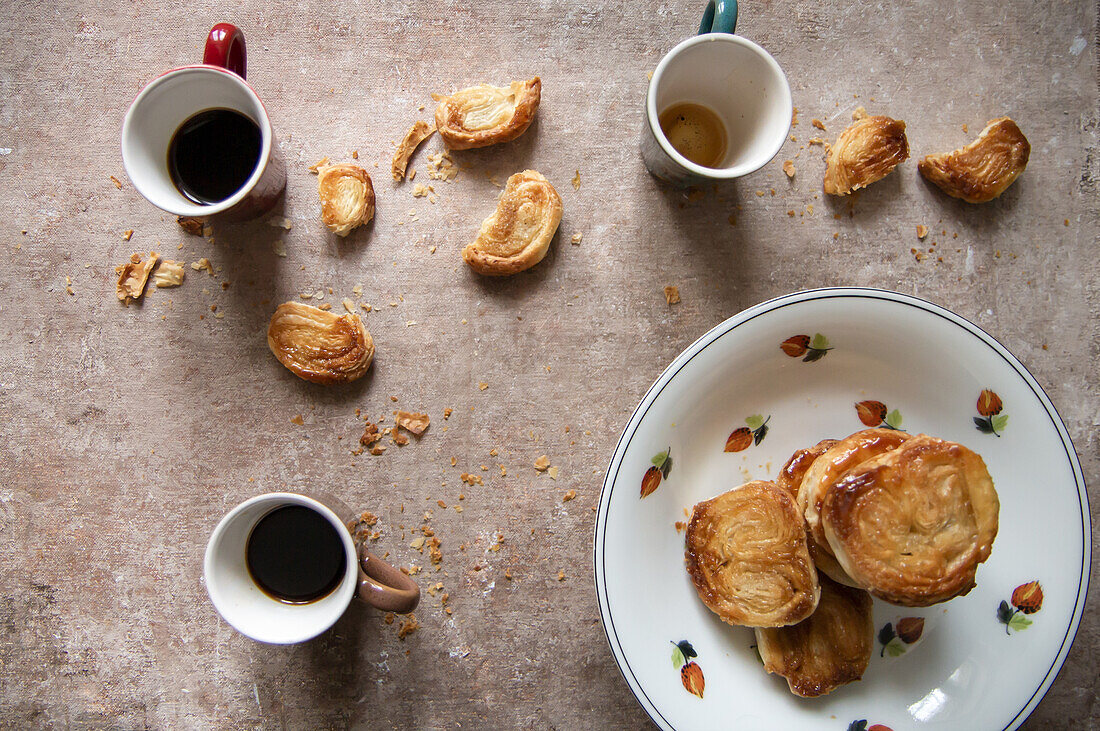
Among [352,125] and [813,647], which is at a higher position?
[352,125]

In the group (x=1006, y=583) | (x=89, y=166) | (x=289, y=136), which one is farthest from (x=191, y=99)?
(x=1006, y=583)

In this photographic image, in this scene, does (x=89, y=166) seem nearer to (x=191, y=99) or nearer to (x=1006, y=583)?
(x=191, y=99)

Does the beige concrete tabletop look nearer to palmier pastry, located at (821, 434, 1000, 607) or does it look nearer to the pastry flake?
the pastry flake

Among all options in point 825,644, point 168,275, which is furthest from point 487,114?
point 825,644

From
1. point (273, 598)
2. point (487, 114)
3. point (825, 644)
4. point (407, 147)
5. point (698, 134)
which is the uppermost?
point (698, 134)

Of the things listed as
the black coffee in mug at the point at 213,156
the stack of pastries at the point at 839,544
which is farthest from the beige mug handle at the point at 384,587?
the black coffee in mug at the point at 213,156

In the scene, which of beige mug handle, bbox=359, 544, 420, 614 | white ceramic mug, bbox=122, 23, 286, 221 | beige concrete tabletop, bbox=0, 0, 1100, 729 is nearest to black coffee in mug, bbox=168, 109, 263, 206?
white ceramic mug, bbox=122, 23, 286, 221

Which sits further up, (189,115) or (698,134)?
(698,134)

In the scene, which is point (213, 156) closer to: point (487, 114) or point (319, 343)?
point (319, 343)
